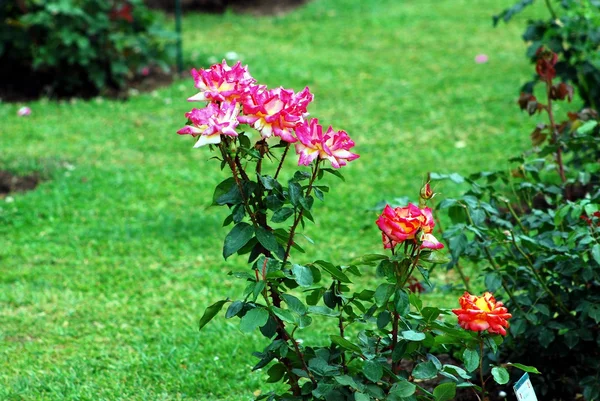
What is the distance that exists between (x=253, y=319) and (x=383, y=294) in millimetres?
329

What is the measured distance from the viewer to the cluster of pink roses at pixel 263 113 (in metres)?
2.17

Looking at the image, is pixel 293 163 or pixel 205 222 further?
pixel 293 163

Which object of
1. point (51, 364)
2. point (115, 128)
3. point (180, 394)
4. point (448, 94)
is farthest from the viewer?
point (448, 94)

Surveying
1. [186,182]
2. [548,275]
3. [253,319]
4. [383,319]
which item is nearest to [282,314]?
[253,319]

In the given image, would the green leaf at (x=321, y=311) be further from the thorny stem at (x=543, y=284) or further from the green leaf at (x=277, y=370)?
the thorny stem at (x=543, y=284)

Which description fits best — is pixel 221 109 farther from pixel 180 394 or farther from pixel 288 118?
pixel 180 394

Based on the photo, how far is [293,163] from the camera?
614 cm

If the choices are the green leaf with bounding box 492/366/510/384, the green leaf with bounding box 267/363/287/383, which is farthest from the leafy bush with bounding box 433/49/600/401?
the green leaf with bounding box 267/363/287/383

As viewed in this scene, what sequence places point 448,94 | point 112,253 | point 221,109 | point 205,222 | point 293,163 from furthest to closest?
point 448,94 → point 293,163 → point 205,222 → point 112,253 → point 221,109

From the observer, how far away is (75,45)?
7.34m

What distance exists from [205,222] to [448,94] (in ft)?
10.3

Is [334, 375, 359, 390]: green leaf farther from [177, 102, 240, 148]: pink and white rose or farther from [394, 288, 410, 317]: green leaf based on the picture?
[177, 102, 240, 148]: pink and white rose

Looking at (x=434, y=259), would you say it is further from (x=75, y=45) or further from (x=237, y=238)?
(x=75, y=45)

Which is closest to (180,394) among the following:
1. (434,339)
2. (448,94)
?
(434,339)
